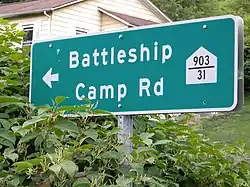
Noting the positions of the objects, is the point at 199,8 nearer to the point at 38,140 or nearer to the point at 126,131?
the point at 126,131

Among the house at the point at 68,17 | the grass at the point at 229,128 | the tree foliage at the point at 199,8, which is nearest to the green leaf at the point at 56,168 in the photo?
the grass at the point at 229,128

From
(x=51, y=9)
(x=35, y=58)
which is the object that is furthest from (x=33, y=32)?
(x=35, y=58)

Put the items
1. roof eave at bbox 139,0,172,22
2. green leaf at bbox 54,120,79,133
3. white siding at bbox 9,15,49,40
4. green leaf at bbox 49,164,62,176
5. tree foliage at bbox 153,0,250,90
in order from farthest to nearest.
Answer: tree foliage at bbox 153,0,250,90 < roof eave at bbox 139,0,172,22 < white siding at bbox 9,15,49,40 < green leaf at bbox 54,120,79,133 < green leaf at bbox 49,164,62,176

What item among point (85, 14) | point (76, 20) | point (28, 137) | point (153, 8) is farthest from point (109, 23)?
point (28, 137)

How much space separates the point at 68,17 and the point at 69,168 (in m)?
14.4

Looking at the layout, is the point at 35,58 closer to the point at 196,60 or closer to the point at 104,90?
the point at 104,90

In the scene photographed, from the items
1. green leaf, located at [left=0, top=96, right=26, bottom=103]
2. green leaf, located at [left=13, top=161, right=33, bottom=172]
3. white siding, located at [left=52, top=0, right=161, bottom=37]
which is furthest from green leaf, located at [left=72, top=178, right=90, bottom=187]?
white siding, located at [left=52, top=0, right=161, bottom=37]

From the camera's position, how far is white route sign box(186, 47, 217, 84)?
180cm

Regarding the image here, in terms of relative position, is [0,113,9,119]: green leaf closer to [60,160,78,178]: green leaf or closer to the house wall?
[60,160,78,178]: green leaf

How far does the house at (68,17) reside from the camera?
49.9ft

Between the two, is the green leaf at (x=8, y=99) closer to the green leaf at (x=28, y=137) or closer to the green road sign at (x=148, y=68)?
the green road sign at (x=148, y=68)

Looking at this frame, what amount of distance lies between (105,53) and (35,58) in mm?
341

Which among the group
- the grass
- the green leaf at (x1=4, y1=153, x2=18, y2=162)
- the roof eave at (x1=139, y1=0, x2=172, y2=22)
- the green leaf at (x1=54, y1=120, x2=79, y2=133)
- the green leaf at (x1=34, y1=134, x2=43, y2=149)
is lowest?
the grass

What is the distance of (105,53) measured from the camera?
203cm
